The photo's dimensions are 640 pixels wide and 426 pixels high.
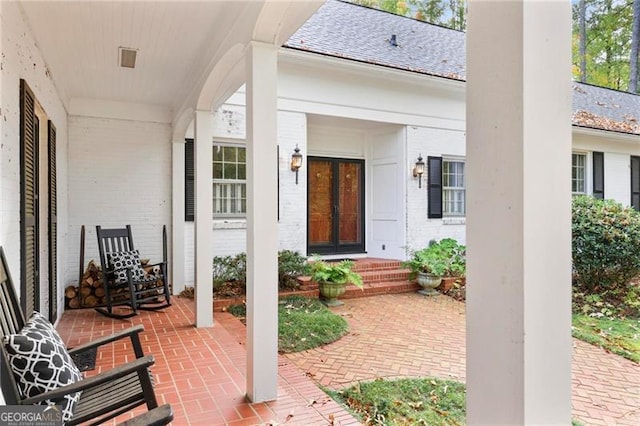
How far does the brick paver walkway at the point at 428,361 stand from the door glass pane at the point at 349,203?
10.1ft

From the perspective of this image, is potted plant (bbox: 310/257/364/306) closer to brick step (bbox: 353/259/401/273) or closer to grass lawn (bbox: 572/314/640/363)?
brick step (bbox: 353/259/401/273)

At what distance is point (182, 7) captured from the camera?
302 centimetres

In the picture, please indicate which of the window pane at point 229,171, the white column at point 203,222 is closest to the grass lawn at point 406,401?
the white column at point 203,222

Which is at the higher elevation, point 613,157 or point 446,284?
point 613,157

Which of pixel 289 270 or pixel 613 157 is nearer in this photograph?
pixel 289 270

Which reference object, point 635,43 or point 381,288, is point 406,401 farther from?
point 381,288

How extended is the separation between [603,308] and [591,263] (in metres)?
0.77

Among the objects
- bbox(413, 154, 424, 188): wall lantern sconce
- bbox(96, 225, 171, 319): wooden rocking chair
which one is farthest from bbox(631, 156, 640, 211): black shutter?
bbox(96, 225, 171, 319): wooden rocking chair

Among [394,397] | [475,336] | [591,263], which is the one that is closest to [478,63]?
[475,336]

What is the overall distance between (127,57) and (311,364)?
3664 mm

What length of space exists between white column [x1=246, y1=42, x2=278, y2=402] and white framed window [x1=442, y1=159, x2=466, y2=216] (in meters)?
6.56

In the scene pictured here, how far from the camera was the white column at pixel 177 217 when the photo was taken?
6.39m

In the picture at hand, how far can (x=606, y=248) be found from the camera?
19.7ft

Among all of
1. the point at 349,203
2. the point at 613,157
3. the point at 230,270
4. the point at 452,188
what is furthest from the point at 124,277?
the point at 613,157
